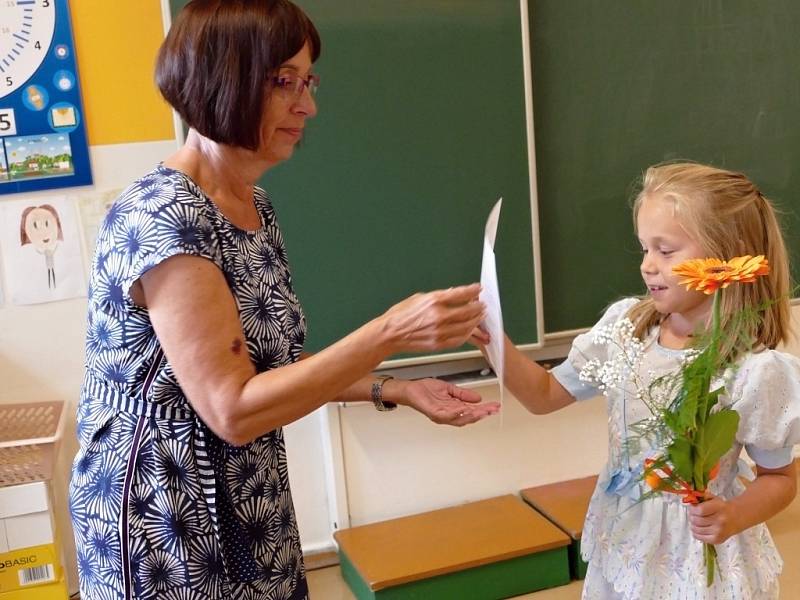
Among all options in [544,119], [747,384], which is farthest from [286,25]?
[544,119]

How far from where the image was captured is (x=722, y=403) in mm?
1419

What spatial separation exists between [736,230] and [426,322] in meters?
0.69

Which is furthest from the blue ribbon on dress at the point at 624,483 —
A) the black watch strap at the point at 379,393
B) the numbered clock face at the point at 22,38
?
the numbered clock face at the point at 22,38

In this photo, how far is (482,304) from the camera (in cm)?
114

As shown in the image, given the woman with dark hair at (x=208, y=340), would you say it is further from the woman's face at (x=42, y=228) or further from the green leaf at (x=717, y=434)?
the woman's face at (x=42, y=228)

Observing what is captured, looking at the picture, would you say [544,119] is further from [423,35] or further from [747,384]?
[747,384]

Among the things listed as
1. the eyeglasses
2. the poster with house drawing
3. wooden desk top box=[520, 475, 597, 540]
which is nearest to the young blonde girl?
the eyeglasses

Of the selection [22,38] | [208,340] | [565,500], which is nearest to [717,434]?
[208,340]

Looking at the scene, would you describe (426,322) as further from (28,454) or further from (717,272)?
(28,454)

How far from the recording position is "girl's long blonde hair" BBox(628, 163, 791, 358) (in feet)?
4.79

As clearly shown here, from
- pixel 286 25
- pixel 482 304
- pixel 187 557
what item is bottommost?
pixel 187 557

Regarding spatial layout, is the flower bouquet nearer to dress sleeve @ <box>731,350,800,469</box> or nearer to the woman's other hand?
dress sleeve @ <box>731,350,800,469</box>

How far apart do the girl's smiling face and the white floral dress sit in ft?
0.30

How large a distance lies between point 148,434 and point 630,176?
188 cm
